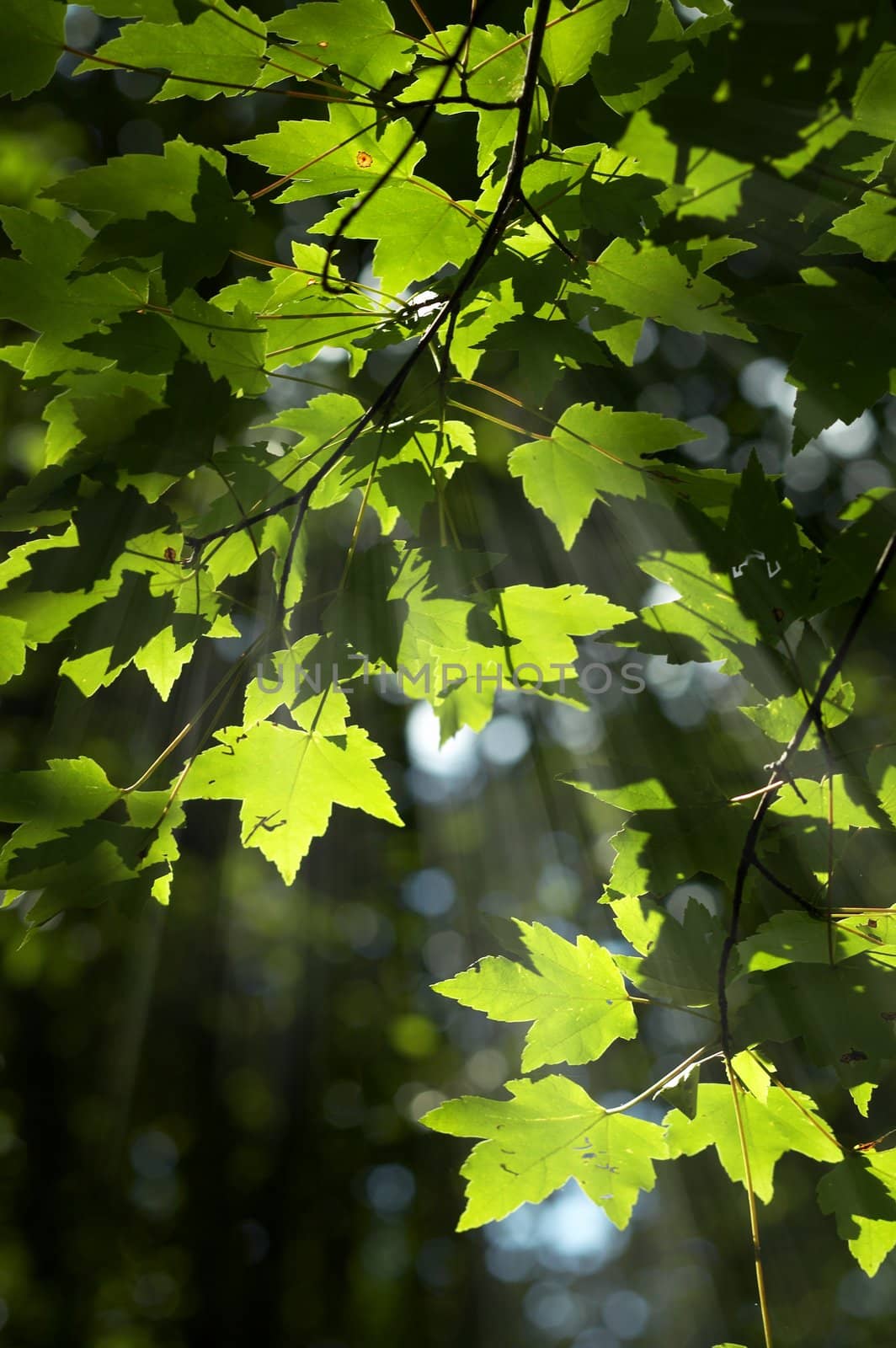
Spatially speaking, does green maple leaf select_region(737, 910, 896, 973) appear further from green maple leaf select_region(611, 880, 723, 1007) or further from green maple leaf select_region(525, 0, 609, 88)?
green maple leaf select_region(525, 0, 609, 88)

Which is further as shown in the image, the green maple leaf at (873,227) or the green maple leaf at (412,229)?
the green maple leaf at (412,229)

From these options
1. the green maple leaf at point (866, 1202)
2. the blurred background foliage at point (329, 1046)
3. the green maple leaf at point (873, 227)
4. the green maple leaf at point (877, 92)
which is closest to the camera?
the green maple leaf at point (877, 92)

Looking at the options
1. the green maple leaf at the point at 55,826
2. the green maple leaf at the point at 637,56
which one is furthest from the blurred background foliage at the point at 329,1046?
the green maple leaf at the point at 637,56

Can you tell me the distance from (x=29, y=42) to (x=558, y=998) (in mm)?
1401

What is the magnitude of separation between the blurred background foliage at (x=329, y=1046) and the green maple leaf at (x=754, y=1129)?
2990mm

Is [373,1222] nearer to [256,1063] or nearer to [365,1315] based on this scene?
[365,1315]

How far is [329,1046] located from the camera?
21.5 feet

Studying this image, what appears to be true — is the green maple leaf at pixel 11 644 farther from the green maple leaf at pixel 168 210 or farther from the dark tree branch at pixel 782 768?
the dark tree branch at pixel 782 768

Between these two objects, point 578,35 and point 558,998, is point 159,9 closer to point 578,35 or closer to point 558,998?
point 578,35

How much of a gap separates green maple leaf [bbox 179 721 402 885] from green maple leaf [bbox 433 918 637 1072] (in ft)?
0.88

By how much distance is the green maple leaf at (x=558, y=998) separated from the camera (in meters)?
Result: 1.22

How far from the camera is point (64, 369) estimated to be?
3.86 feet

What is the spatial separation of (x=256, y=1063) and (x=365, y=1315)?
1.97m

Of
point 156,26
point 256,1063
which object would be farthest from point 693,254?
point 256,1063
